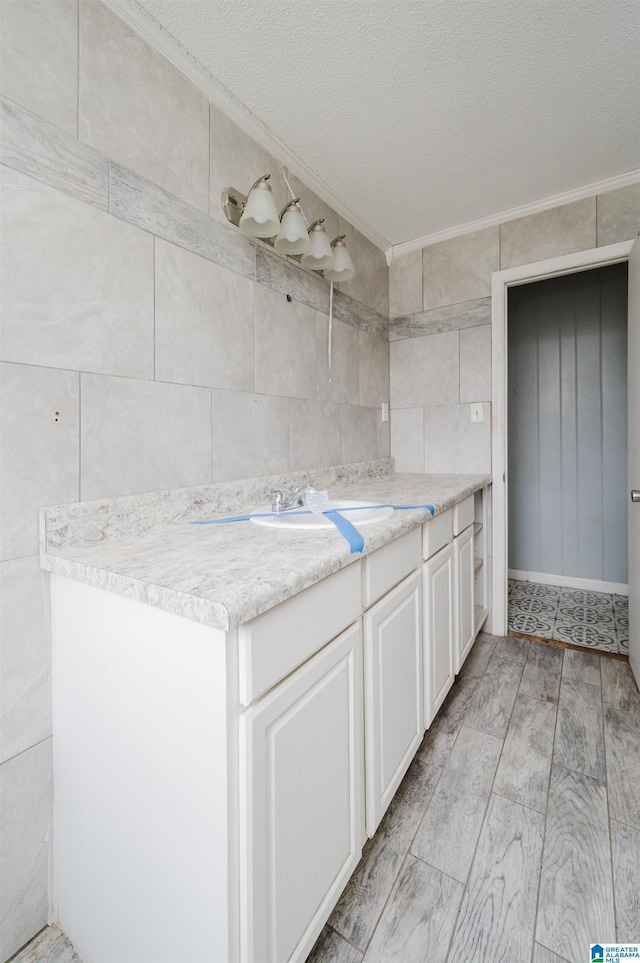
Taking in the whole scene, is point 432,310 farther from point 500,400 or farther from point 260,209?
point 260,209

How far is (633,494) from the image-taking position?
166cm

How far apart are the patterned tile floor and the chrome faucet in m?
1.71

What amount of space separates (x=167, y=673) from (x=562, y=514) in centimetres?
303

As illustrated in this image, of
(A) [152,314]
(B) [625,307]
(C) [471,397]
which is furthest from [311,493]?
(B) [625,307]

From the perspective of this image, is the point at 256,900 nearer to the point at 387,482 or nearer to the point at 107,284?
the point at 107,284

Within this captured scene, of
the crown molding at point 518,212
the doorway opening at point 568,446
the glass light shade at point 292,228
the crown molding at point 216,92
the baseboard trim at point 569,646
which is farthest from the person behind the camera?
the doorway opening at point 568,446

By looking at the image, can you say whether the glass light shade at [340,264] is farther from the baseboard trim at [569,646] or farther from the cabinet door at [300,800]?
the baseboard trim at [569,646]

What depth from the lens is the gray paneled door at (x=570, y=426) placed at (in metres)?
2.77

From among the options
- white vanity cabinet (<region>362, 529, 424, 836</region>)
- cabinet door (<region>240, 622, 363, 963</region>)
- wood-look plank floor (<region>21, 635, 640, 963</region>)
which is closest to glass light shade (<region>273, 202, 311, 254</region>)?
white vanity cabinet (<region>362, 529, 424, 836</region>)

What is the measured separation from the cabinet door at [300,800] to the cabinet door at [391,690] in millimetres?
54

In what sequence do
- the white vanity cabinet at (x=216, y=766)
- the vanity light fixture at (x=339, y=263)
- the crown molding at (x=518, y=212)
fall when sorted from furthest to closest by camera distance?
1. the crown molding at (x=518, y=212)
2. the vanity light fixture at (x=339, y=263)
3. the white vanity cabinet at (x=216, y=766)

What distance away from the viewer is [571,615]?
254 cm

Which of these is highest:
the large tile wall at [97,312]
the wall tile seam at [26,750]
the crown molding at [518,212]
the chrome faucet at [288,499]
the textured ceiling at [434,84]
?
the crown molding at [518,212]

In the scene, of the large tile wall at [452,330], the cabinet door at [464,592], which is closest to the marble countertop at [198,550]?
the cabinet door at [464,592]
